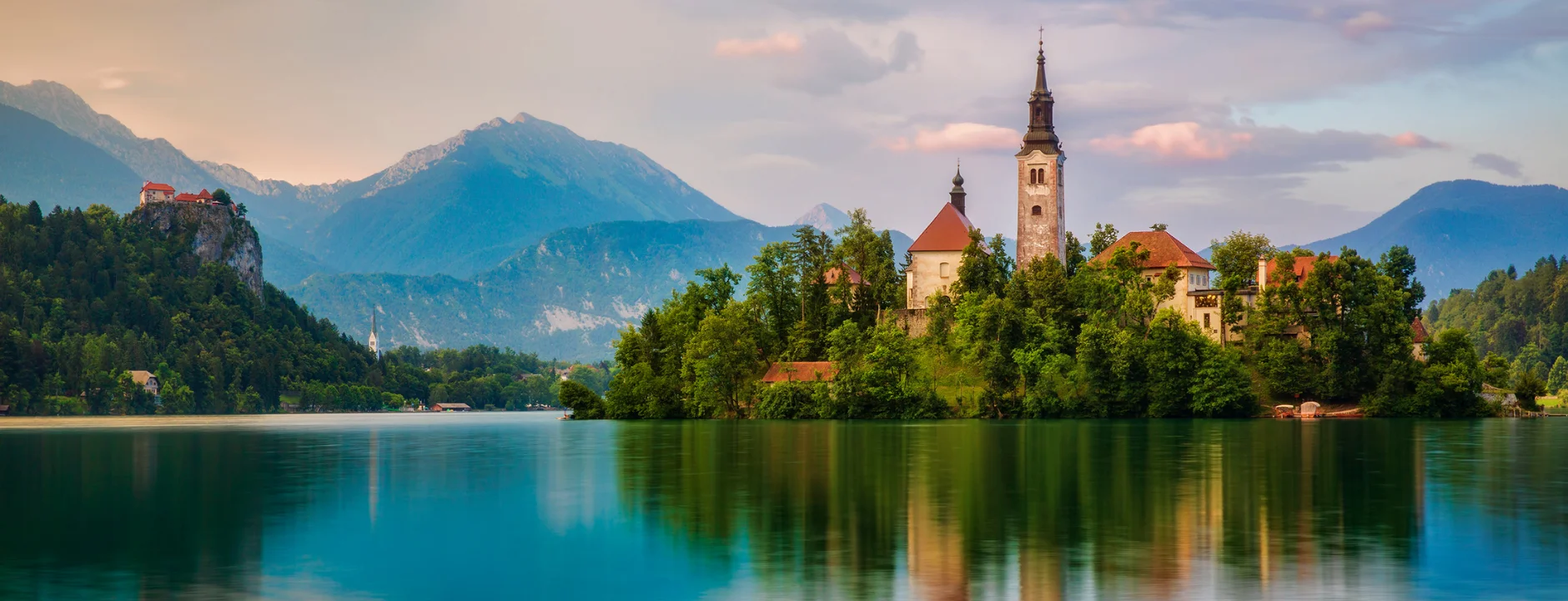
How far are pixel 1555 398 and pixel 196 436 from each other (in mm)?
131879

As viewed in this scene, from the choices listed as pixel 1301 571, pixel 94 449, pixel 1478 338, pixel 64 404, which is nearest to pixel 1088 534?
pixel 1301 571

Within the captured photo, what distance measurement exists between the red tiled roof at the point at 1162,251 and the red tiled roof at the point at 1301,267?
5.36 meters

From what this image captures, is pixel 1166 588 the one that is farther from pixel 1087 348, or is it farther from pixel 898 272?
pixel 898 272

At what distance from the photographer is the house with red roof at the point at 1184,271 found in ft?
322

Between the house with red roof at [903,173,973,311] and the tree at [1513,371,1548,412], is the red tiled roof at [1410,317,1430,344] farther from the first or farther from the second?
the house with red roof at [903,173,973,311]

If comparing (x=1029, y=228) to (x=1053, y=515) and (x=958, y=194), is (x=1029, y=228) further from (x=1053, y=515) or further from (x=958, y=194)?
(x=1053, y=515)

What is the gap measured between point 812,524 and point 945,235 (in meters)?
86.0

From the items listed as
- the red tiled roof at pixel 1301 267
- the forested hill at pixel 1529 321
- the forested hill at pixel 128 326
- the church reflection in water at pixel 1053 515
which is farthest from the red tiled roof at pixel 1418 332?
the forested hill at pixel 128 326

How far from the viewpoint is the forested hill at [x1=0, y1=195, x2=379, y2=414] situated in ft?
A: 498

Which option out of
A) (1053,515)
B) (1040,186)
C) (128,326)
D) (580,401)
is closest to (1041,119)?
(1040,186)

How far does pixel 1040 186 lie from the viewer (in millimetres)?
108188

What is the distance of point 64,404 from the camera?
148 metres

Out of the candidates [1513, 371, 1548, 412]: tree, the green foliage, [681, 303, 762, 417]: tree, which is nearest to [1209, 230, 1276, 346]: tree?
[1513, 371, 1548, 412]: tree

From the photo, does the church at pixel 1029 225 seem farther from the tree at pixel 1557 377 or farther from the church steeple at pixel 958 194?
the tree at pixel 1557 377
